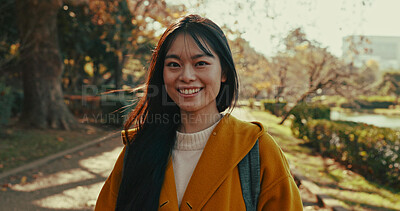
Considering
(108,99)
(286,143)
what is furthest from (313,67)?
(108,99)

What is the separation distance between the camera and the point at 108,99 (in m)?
16.3

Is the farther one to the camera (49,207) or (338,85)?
(338,85)

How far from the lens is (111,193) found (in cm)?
177

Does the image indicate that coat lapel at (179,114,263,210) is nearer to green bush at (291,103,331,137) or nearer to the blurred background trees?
the blurred background trees

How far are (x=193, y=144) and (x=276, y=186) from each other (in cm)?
53

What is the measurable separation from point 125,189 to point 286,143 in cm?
1027

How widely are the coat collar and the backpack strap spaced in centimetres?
3

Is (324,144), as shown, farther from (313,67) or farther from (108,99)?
(108,99)

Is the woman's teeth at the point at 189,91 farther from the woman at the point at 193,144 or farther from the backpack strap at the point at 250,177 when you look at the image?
the backpack strap at the point at 250,177

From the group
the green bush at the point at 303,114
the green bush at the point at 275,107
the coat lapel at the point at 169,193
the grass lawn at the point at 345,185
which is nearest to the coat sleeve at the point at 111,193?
the coat lapel at the point at 169,193

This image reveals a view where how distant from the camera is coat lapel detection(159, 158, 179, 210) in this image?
5.08 ft

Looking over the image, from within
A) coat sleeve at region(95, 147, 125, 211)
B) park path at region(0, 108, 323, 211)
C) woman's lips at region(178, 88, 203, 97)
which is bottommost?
park path at region(0, 108, 323, 211)

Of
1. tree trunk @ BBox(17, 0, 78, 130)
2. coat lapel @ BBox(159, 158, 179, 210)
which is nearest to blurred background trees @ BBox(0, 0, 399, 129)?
tree trunk @ BBox(17, 0, 78, 130)

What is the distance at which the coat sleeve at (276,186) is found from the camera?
1.39 m
